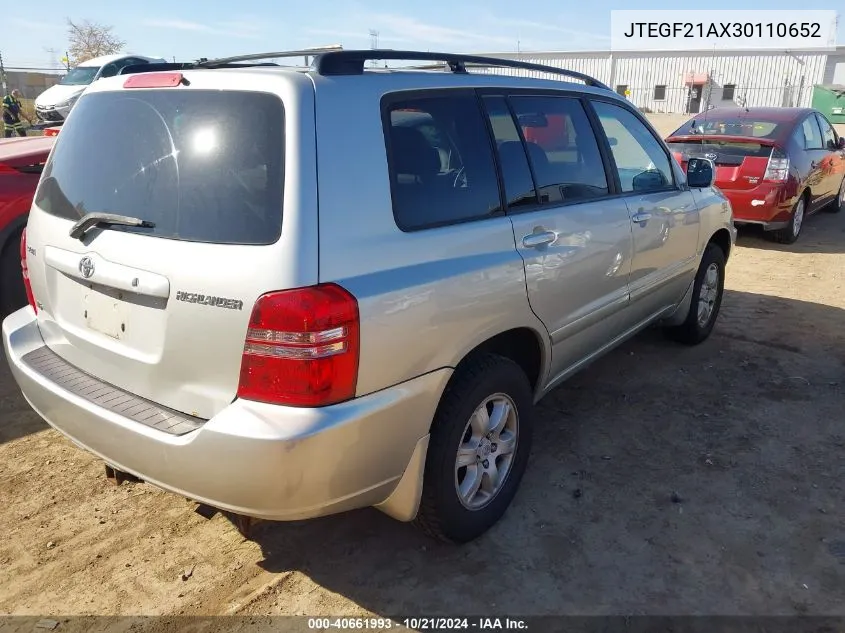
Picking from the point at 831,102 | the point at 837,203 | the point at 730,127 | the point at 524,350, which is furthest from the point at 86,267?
the point at 831,102

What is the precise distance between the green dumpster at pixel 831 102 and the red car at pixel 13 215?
120ft

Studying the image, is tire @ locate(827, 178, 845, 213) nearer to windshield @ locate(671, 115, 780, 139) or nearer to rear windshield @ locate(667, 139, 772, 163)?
windshield @ locate(671, 115, 780, 139)

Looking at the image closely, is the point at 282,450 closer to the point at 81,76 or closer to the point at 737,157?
the point at 737,157

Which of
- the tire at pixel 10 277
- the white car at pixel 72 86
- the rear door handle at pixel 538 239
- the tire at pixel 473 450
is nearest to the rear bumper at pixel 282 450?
the tire at pixel 473 450

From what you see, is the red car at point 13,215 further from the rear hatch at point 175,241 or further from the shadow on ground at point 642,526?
the shadow on ground at point 642,526

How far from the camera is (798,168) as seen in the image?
8.23 meters

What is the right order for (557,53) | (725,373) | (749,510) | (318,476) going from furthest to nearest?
(557,53) → (725,373) → (749,510) → (318,476)

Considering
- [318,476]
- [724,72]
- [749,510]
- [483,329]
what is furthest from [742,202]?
[724,72]

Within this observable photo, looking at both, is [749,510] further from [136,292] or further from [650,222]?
[136,292]

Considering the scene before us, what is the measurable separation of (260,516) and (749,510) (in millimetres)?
2225

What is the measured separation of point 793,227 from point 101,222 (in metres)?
8.47

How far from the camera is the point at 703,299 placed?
499cm

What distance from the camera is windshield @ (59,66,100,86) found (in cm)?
1662

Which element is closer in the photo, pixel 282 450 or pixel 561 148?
pixel 282 450
